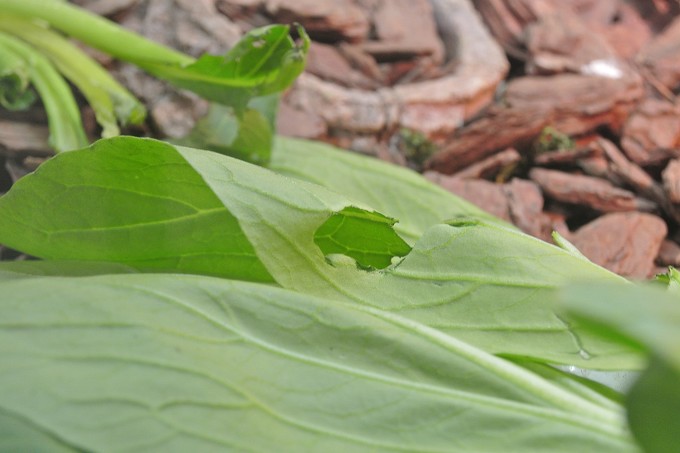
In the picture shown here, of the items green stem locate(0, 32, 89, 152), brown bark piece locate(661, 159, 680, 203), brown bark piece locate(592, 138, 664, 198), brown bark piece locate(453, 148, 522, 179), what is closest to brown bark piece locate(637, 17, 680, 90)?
brown bark piece locate(592, 138, 664, 198)

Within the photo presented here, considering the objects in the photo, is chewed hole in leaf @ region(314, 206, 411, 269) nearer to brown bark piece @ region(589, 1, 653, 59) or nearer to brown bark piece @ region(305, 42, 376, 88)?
brown bark piece @ region(305, 42, 376, 88)

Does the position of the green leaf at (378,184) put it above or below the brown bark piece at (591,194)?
above

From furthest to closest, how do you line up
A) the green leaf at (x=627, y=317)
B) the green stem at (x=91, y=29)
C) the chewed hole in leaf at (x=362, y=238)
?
1. the green stem at (x=91, y=29)
2. the chewed hole in leaf at (x=362, y=238)
3. the green leaf at (x=627, y=317)

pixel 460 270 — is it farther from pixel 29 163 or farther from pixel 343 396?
pixel 29 163

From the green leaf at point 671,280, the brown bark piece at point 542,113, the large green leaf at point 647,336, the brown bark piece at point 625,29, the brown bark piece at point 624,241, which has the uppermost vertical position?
the large green leaf at point 647,336

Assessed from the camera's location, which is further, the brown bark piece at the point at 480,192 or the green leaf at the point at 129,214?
the brown bark piece at the point at 480,192

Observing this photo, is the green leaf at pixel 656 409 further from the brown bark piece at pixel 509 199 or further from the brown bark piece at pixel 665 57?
the brown bark piece at pixel 665 57

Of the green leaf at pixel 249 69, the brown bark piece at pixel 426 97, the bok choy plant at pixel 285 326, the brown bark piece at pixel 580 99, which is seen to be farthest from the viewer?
the brown bark piece at pixel 580 99

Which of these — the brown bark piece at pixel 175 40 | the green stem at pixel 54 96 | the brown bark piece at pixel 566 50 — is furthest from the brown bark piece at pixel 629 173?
the green stem at pixel 54 96

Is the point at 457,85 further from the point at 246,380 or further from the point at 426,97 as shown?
the point at 246,380
